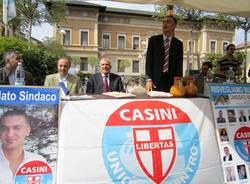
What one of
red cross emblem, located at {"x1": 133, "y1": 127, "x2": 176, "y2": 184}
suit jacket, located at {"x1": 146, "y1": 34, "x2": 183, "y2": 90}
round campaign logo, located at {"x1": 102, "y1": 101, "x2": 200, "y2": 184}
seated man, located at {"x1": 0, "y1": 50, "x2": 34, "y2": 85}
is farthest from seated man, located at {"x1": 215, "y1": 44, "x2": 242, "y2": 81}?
red cross emblem, located at {"x1": 133, "y1": 127, "x2": 176, "y2": 184}

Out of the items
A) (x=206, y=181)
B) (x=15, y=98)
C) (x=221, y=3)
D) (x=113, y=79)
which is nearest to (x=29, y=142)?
(x=15, y=98)

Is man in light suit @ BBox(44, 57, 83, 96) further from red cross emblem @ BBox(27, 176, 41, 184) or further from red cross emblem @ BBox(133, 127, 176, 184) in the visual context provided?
red cross emblem @ BBox(27, 176, 41, 184)

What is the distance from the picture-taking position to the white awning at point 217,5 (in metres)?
4.95

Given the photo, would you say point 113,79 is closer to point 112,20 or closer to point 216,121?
point 216,121

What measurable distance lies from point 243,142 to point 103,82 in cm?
184

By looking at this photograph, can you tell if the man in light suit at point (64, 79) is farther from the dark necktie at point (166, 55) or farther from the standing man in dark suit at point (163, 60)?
the dark necktie at point (166, 55)

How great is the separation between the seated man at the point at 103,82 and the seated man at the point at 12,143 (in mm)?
1898

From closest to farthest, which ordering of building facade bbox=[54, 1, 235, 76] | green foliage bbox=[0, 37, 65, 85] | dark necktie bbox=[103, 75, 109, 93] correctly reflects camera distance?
1. dark necktie bbox=[103, 75, 109, 93]
2. green foliage bbox=[0, 37, 65, 85]
3. building facade bbox=[54, 1, 235, 76]

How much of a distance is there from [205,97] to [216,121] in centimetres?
24

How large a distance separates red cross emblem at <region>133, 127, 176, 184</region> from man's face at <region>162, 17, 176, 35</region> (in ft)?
4.90

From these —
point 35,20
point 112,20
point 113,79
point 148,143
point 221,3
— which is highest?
point 112,20

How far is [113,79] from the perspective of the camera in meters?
4.65

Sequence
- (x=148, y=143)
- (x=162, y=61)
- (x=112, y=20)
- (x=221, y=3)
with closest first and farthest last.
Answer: (x=148, y=143) < (x=162, y=61) < (x=221, y=3) < (x=112, y=20)

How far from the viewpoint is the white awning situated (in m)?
4.95
